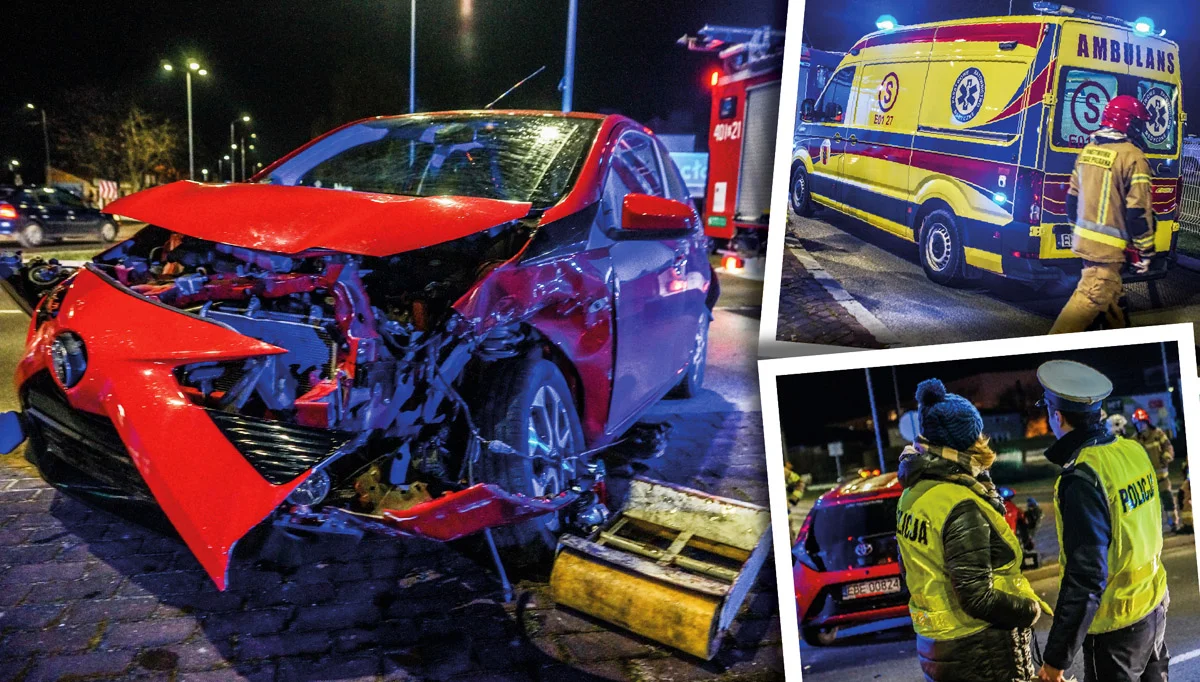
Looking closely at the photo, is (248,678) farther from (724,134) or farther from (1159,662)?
(724,134)

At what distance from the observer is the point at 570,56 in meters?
5.45

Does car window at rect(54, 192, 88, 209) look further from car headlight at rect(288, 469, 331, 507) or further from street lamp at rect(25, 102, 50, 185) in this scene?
car headlight at rect(288, 469, 331, 507)

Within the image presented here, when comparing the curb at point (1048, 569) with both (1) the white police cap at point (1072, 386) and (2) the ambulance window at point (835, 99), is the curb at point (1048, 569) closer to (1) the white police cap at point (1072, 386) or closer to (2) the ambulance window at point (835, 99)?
(1) the white police cap at point (1072, 386)

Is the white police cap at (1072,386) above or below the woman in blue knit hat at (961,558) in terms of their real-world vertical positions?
above

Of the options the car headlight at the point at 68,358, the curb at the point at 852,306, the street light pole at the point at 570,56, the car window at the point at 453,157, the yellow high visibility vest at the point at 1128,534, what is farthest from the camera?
the street light pole at the point at 570,56

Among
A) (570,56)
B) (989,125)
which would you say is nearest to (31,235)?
(570,56)

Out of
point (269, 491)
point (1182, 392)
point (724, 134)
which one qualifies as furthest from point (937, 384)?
point (724, 134)

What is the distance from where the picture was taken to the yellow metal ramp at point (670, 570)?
207 cm

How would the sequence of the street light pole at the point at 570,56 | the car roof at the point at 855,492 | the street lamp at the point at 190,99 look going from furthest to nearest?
the street light pole at the point at 570,56, the street lamp at the point at 190,99, the car roof at the point at 855,492

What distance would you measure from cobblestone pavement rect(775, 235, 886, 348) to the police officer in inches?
46.8

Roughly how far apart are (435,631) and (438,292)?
1.01 m

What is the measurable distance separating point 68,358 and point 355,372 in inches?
34.6

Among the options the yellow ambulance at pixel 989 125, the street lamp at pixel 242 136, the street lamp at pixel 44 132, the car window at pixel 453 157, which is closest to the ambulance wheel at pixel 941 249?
the yellow ambulance at pixel 989 125

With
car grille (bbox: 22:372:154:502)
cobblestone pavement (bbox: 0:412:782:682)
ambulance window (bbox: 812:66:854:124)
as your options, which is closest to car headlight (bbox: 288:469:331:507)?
cobblestone pavement (bbox: 0:412:782:682)
